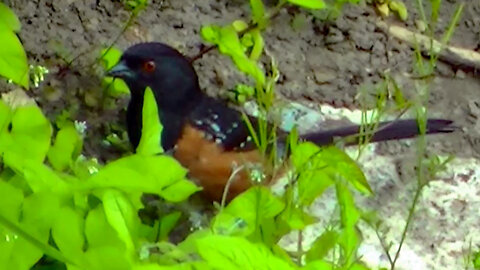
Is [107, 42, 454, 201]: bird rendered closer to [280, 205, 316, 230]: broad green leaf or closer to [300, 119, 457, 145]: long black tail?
[300, 119, 457, 145]: long black tail

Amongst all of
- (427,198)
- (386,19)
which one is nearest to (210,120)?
(427,198)

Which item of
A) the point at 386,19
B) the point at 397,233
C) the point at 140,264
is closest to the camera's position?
the point at 140,264

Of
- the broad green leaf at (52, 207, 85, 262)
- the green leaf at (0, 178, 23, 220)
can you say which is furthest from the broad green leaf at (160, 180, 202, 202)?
the green leaf at (0, 178, 23, 220)

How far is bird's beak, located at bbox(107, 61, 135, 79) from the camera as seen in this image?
394 centimetres

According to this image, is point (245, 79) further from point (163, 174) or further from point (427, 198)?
point (163, 174)

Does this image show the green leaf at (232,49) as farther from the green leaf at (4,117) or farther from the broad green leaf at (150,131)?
the green leaf at (4,117)

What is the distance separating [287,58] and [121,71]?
2.92ft

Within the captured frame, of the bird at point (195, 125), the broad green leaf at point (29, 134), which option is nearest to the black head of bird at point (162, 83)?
Answer: the bird at point (195, 125)

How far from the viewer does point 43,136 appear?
112 inches

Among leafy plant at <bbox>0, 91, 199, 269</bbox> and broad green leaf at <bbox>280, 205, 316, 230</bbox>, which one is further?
broad green leaf at <bbox>280, 205, 316, 230</bbox>

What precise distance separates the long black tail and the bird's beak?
646 mm

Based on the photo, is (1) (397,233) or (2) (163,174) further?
(1) (397,233)

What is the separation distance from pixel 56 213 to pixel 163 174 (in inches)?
10.2

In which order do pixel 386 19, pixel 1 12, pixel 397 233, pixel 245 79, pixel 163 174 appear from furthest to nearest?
pixel 386 19, pixel 245 79, pixel 397 233, pixel 1 12, pixel 163 174
